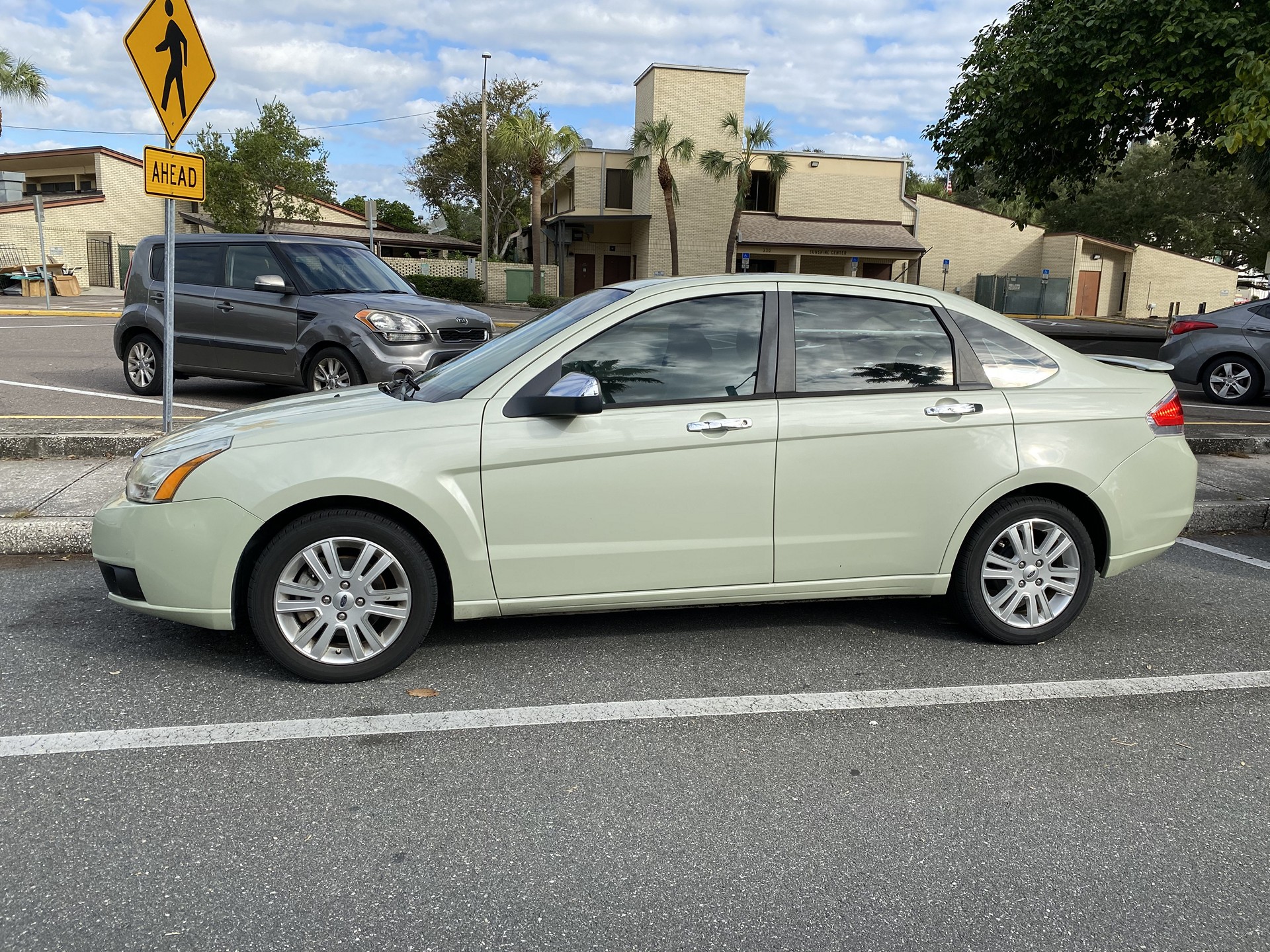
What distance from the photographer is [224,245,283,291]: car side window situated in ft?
33.5

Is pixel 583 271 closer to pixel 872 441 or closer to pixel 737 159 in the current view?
pixel 737 159

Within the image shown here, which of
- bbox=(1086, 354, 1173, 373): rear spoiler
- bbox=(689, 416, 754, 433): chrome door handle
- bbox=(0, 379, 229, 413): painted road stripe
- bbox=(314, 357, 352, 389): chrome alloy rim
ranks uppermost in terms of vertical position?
bbox=(1086, 354, 1173, 373): rear spoiler

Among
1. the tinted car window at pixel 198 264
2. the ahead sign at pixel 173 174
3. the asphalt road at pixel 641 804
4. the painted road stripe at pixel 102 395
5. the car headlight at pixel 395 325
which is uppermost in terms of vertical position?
the ahead sign at pixel 173 174

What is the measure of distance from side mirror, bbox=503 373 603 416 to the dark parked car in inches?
465

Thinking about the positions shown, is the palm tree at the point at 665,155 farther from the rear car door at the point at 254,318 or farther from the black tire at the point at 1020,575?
the black tire at the point at 1020,575

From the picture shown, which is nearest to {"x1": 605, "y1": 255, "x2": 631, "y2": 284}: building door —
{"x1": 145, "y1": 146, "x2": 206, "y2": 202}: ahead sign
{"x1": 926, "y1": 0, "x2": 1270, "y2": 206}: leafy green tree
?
{"x1": 926, "y1": 0, "x2": 1270, "y2": 206}: leafy green tree

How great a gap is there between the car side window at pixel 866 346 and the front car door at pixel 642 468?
188mm

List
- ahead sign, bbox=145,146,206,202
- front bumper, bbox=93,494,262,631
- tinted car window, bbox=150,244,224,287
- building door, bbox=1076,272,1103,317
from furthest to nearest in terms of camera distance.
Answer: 1. building door, bbox=1076,272,1103,317
2. tinted car window, bbox=150,244,224,287
3. ahead sign, bbox=145,146,206,202
4. front bumper, bbox=93,494,262,631

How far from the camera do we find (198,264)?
10484 mm

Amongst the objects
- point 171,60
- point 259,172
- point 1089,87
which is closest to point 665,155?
point 259,172

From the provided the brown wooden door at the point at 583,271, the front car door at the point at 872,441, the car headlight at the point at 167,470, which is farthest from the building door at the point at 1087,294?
the car headlight at the point at 167,470

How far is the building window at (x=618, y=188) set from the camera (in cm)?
4638

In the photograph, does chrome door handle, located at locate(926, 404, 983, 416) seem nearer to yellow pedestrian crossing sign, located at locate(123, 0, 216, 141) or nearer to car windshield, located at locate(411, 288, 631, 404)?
car windshield, located at locate(411, 288, 631, 404)

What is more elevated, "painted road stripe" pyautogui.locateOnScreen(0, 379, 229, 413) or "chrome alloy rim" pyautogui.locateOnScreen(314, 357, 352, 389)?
"chrome alloy rim" pyautogui.locateOnScreen(314, 357, 352, 389)
